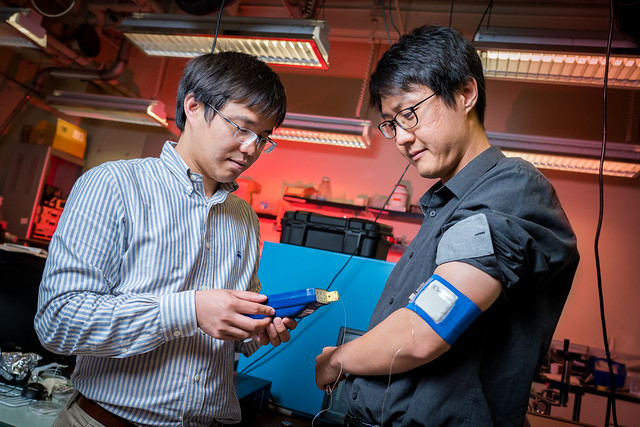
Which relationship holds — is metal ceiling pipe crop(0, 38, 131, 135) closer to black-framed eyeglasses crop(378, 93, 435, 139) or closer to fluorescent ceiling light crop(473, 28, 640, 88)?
fluorescent ceiling light crop(473, 28, 640, 88)

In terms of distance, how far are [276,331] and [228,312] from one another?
0.18m

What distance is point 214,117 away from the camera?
1.24 metres

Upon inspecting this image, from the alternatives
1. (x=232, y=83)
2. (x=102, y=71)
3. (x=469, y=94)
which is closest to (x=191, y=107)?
(x=232, y=83)

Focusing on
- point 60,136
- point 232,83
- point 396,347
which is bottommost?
point 396,347

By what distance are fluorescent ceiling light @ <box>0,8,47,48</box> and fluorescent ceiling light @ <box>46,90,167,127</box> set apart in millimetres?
1125

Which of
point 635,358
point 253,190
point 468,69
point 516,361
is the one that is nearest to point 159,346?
point 516,361

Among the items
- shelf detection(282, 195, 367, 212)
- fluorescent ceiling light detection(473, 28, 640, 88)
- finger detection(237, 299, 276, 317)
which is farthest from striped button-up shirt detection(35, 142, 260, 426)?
shelf detection(282, 195, 367, 212)

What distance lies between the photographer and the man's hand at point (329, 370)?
1028mm

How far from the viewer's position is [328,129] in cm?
431

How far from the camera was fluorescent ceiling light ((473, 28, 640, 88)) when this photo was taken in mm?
2539

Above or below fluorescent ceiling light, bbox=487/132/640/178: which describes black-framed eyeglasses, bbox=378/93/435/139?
below

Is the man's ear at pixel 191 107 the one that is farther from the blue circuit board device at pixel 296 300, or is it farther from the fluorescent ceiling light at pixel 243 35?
the fluorescent ceiling light at pixel 243 35

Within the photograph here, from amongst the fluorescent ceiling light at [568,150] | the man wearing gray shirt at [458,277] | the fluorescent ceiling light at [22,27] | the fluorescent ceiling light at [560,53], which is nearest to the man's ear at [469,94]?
the man wearing gray shirt at [458,277]

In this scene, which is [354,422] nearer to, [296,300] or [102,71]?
[296,300]
